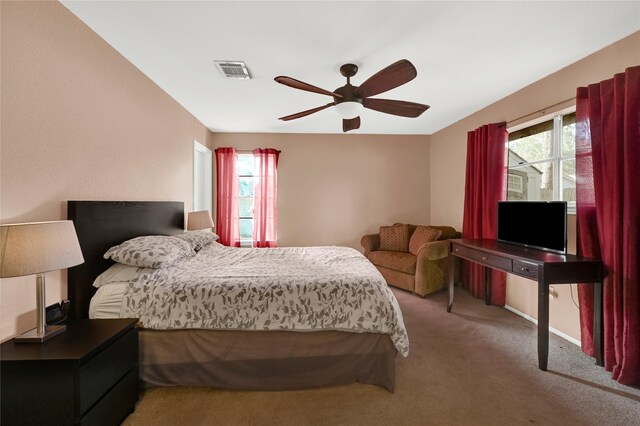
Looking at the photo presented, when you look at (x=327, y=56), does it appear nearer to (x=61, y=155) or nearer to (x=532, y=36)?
(x=532, y=36)

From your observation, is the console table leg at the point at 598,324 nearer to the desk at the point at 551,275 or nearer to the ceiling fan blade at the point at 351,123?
the desk at the point at 551,275

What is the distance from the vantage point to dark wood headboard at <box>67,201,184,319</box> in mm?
1702

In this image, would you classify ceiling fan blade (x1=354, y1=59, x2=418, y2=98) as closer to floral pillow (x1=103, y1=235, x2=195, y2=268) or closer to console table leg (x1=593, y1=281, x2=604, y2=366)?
floral pillow (x1=103, y1=235, x2=195, y2=268)

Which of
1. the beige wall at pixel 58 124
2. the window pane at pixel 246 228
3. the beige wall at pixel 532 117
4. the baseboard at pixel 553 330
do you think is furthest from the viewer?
the window pane at pixel 246 228

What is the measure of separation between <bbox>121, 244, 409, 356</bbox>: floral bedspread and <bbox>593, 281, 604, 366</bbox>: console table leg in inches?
58.5

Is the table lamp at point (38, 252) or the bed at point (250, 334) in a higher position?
the table lamp at point (38, 252)

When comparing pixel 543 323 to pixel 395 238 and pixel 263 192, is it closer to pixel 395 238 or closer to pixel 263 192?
pixel 395 238

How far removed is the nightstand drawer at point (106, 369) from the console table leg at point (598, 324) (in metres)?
3.16

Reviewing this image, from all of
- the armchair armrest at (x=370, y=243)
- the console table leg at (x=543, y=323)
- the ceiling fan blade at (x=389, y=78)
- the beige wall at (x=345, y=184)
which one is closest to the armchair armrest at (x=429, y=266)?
the armchair armrest at (x=370, y=243)

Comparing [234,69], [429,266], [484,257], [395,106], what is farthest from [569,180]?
[234,69]

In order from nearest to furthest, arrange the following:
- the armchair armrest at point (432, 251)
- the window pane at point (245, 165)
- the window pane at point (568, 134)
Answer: the window pane at point (568, 134) < the armchair armrest at point (432, 251) < the window pane at point (245, 165)

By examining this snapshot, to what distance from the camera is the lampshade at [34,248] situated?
1.09m

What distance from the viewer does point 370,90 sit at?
199 centimetres

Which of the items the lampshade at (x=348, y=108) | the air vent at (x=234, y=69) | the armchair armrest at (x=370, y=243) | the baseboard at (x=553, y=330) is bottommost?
the baseboard at (x=553, y=330)
